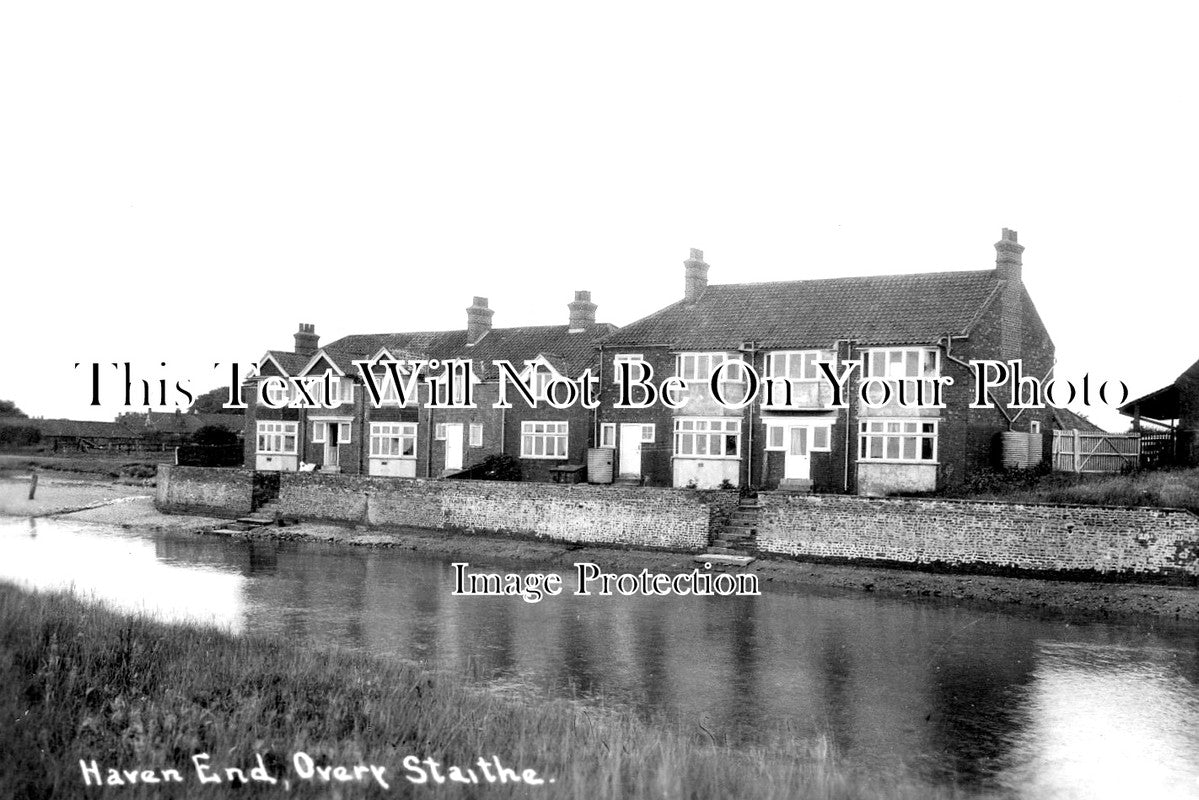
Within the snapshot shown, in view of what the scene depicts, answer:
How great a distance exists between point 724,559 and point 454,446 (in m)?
16.8

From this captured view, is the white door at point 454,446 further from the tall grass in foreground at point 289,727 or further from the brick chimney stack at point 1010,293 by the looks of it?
the tall grass in foreground at point 289,727

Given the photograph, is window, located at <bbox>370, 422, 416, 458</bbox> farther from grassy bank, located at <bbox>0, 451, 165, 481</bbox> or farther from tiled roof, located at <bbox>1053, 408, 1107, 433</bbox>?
tiled roof, located at <bbox>1053, 408, 1107, 433</bbox>

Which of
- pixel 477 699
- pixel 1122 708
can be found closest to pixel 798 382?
pixel 1122 708

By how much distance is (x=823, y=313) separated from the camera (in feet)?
117

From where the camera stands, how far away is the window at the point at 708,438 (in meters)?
35.6

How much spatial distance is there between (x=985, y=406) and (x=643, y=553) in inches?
460

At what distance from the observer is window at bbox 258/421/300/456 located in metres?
47.3

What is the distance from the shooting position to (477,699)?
13258 mm

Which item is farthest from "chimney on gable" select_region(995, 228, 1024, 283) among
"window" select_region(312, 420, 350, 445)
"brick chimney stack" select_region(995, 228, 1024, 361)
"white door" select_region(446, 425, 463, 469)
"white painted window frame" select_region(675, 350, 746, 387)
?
"window" select_region(312, 420, 350, 445)

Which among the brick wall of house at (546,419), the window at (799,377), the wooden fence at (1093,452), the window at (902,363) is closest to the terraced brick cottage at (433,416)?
the brick wall of house at (546,419)

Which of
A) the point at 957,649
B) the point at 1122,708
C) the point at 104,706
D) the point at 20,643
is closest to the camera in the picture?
the point at 104,706

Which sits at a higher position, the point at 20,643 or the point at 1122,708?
the point at 20,643

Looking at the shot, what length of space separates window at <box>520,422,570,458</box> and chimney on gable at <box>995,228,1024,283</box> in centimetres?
1634

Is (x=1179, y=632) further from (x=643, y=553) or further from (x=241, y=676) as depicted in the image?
(x=241, y=676)
